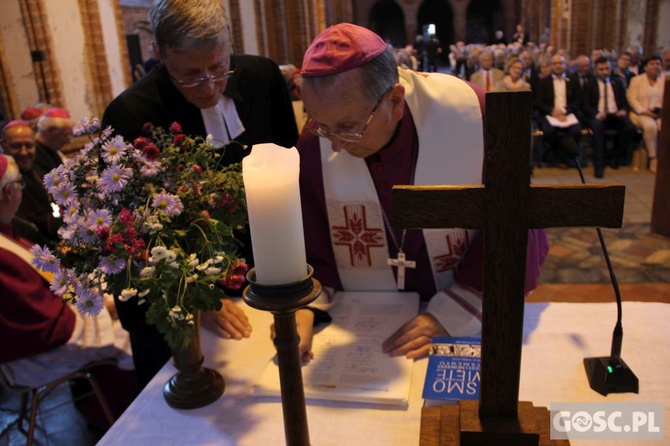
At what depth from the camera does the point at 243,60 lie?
7.79 feet

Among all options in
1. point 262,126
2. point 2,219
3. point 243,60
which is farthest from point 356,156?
point 2,219

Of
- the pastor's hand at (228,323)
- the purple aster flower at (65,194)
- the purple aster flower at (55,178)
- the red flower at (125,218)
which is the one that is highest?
the purple aster flower at (55,178)

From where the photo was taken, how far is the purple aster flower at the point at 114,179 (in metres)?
1.30

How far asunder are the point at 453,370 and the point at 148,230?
0.78 metres

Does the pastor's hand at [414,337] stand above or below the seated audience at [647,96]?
above

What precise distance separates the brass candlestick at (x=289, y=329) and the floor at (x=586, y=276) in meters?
2.19

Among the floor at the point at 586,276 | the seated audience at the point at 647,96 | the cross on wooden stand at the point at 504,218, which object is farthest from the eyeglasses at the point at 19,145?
the seated audience at the point at 647,96

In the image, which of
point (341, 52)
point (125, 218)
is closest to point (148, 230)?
point (125, 218)

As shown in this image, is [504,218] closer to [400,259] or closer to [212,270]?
[212,270]

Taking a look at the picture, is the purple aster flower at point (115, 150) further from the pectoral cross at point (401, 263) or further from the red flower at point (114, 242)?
the pectoral cross at point (401, 263)

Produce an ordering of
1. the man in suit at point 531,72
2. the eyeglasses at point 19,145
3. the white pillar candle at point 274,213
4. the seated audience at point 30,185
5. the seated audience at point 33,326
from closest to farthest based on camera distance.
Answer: the white pillar candle at point 274,213 < the seated audience at point 33,326 < the seated audience at point 30,185 < the eyeglasses at point 19,145 < the man in suit at point 531,72

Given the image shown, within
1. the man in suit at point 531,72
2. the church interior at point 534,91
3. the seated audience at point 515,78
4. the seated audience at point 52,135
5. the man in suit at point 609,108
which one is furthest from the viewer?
the seated audience at point 515,78

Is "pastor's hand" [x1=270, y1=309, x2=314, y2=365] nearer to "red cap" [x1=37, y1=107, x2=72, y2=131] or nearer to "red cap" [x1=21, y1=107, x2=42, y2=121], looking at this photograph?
"red cap" [x1=37, y1=107, x2=72, y2=131]

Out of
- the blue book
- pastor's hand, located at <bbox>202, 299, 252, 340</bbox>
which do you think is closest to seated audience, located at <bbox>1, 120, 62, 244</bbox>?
pastor's hand, located at <bbox>202, 299, 252, 340</bbox>
